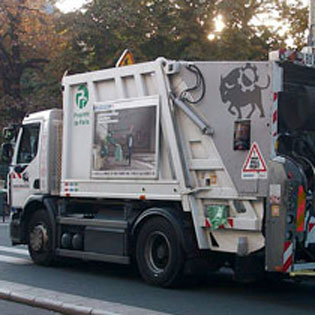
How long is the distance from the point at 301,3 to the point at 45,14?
993cm

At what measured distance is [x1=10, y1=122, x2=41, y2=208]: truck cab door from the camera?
12.7 m

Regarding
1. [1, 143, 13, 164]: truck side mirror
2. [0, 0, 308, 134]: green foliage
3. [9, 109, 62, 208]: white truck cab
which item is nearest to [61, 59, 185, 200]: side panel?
[9, 109, 62, 208]: white truck cab

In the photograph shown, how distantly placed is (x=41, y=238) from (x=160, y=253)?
2.90 meters

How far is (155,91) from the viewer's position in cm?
1034

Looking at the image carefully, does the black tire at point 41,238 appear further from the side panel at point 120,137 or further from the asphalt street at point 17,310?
the asphalt street at point 17,310

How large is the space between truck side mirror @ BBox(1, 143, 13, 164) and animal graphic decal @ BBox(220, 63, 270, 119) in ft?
17.4

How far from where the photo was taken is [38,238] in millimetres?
12344

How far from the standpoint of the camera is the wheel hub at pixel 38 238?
12.2 meters

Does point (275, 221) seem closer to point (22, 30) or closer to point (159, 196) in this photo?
point (159, 196)

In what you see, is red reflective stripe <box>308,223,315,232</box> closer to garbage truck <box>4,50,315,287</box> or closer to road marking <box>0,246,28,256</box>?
garbage truck <box>4,50,315,287</box>

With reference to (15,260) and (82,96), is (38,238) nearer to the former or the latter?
(15,260)

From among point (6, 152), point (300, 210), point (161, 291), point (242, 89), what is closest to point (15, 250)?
point (6, 152)

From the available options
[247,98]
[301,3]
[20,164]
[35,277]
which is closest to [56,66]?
[301,3]

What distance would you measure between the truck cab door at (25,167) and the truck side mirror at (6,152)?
174 millimetres
